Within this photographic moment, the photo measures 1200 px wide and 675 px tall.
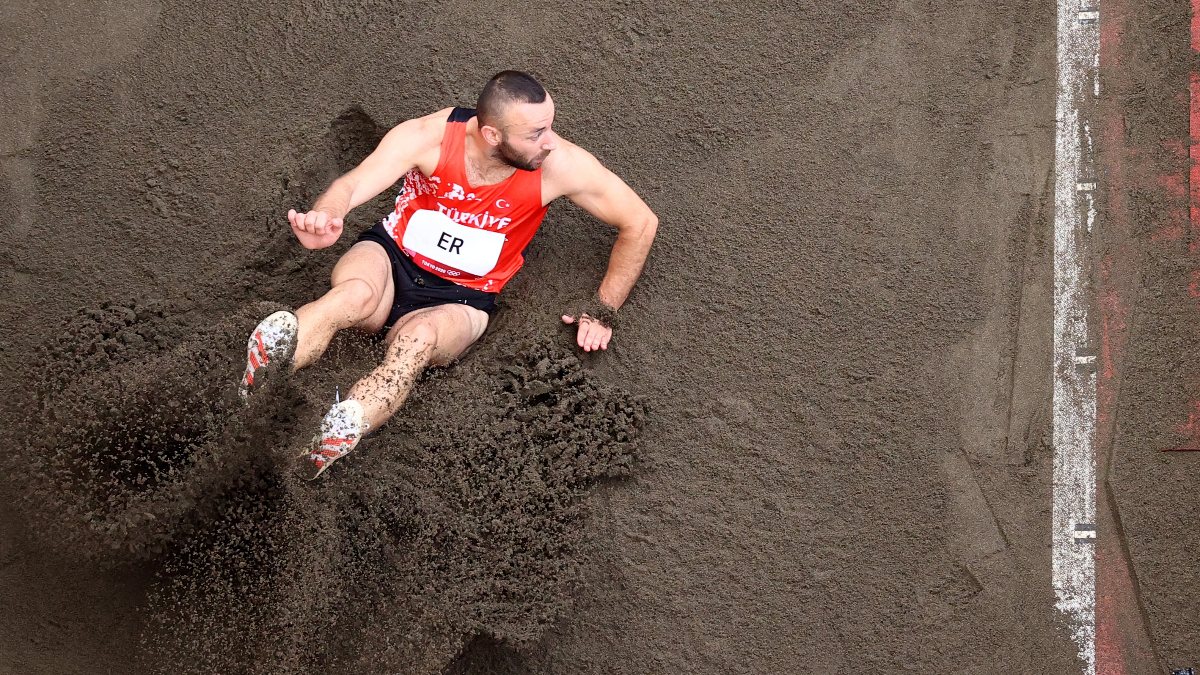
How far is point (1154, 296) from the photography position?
4406mm

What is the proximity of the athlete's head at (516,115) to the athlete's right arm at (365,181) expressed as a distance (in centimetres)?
31

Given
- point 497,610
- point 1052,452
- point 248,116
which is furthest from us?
point 248,116

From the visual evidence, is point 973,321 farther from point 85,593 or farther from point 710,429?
point 85,593

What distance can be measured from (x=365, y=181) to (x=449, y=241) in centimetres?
45

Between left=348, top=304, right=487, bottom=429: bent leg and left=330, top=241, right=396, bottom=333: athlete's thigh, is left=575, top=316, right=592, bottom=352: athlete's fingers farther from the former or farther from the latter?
left=330, top=241, right=396, bottom=333: athlete's thigh

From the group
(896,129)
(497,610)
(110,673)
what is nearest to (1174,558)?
(896,129)

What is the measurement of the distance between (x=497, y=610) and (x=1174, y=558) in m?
2.90

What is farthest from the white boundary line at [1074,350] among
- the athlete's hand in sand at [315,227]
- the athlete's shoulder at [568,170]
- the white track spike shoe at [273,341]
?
the white track spike shoe at [273,341]

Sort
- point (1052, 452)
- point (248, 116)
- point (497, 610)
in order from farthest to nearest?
point (248, 116) < point (1052, 452) < point (497, 610)

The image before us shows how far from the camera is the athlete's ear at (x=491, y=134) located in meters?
3.87

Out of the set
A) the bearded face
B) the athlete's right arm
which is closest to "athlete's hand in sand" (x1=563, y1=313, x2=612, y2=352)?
the bearded face

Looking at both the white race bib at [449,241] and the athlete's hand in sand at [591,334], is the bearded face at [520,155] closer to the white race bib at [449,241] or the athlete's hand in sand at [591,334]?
the white race bib at [449,241]

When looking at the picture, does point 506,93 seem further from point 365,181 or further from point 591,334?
point 591,334

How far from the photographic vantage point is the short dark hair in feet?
12.4
